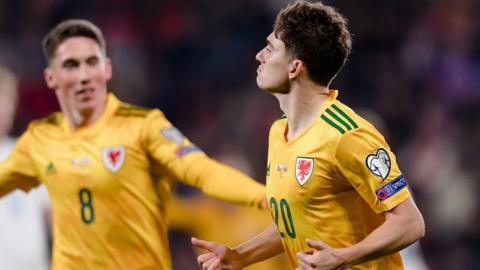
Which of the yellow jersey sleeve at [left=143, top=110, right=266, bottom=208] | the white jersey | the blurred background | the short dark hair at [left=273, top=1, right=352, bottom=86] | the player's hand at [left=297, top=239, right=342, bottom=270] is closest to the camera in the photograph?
the player's hand at [left=297, top=239, right=342, bottom=270]

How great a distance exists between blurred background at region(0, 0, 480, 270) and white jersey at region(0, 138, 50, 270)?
2.56 m

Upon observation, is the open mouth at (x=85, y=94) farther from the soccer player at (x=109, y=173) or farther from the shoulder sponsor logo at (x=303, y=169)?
the shoulder sponsor logo at (x=303, y=169)

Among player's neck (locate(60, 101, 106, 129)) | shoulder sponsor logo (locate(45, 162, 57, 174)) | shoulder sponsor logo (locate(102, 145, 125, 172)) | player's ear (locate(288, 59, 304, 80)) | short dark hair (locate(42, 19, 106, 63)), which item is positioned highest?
short dark hair (locate(42, 19, 106, 63))

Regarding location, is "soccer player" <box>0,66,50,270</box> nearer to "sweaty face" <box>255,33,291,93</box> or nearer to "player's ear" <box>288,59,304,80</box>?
"sweaty face" <box>255,33,291,93</box>

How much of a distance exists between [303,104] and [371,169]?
0.48m

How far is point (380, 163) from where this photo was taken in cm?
430

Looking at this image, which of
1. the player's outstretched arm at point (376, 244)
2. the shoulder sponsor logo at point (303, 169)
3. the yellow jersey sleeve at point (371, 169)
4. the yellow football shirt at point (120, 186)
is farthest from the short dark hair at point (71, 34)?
the player's outstretched arm at point (376, 244)

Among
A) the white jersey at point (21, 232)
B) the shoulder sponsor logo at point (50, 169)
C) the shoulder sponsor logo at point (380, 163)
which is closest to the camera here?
the shoulder sponsor logo at point (380, 163)

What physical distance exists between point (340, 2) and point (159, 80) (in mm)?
2011

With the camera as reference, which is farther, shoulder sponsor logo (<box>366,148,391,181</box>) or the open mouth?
the open mouth

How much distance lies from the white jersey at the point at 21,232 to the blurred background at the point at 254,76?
256 cm

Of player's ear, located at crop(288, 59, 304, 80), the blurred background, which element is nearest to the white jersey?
the blurred background

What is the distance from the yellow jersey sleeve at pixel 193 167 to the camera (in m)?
5.47

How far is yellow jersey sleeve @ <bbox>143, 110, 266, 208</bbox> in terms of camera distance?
17.9 feet
